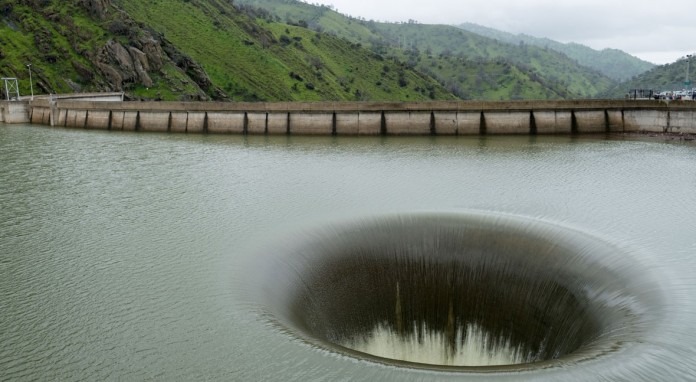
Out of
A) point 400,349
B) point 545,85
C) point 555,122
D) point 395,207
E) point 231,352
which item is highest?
point 545,85

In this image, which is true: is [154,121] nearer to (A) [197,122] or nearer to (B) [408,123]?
(A) [197,122]

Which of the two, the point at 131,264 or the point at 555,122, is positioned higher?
the point at 555,122

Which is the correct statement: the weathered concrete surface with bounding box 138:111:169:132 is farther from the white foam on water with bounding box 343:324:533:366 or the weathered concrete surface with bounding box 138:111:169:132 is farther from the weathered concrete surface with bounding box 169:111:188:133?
the white foam on water with bounding box 343:324:533:366

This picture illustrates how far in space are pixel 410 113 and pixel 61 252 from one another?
34030 millimetres

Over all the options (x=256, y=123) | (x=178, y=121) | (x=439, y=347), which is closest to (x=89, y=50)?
(x=178, y=121)

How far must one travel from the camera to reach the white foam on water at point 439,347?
14.8 metres

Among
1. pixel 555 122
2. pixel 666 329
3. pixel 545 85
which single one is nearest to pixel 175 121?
pixel 555 122

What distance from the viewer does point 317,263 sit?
55.1ft

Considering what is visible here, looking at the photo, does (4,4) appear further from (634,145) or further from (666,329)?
(666,329)

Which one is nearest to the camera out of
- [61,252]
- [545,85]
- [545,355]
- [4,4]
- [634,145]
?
[545,355]

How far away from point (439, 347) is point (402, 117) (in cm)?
3351

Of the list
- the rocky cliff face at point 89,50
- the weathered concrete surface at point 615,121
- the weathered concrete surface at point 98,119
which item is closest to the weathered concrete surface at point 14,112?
the weathered concrete surface at point 98,119

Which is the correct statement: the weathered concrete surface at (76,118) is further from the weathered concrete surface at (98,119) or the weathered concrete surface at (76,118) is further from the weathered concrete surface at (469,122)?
the weathered concrete surface at (469,122)

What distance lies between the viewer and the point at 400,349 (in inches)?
606
